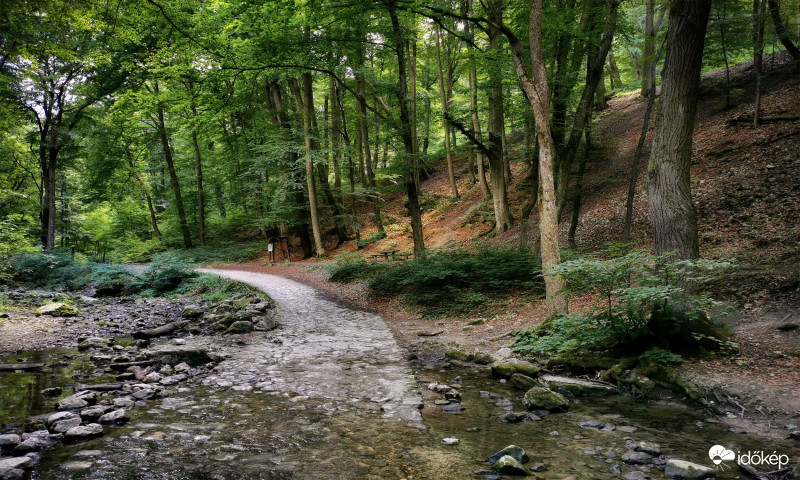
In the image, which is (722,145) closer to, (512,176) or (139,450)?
(512,176)

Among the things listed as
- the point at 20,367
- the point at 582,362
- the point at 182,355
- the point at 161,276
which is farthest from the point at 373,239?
the point at 582,362

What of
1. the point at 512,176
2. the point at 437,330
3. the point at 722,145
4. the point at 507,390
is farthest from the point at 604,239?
the point at 512,176

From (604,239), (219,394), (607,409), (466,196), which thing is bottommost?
(607,409)

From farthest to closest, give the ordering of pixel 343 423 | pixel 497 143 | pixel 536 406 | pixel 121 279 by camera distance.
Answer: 1. pixel 121 279
2. pixel 497 143
3. pixel 536 406
4. pixel 343 423

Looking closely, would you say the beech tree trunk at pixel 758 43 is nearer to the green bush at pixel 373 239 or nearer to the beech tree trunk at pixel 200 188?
the green bush at pixel 373 239

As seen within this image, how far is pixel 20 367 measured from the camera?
5.83 m

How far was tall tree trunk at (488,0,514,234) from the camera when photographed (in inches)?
479

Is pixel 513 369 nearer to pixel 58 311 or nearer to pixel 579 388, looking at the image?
pixel 579 388

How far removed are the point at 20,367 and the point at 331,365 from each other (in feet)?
14.7

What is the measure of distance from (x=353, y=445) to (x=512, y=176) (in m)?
20.9

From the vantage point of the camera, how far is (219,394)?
4879 millimetres

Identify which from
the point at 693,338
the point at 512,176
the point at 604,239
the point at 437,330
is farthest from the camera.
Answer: the point at 512,176

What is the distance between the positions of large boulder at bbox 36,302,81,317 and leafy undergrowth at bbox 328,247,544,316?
8.34 meters

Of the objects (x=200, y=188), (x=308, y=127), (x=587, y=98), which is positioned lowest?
(x=587, y=98)
